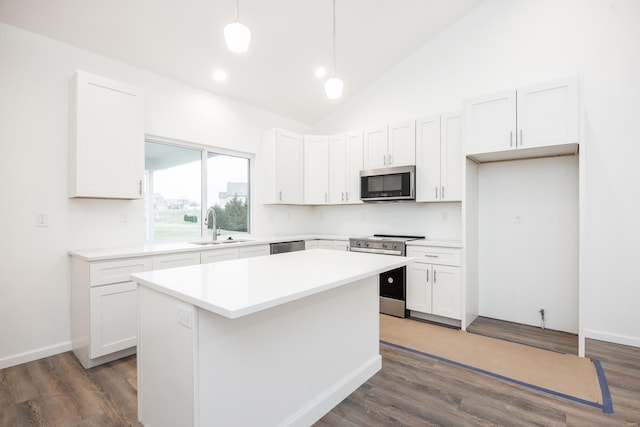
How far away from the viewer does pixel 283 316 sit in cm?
174

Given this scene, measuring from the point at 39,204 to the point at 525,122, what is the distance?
443 centimetres

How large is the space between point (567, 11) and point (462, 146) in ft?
5.44

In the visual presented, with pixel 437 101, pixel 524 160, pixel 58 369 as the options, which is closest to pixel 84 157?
pixel 58 369

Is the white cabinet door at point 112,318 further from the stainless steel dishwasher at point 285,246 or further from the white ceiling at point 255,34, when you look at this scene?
the white ceiling at point 255,34

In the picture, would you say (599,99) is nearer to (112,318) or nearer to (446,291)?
(446,291)

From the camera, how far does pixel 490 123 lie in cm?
318

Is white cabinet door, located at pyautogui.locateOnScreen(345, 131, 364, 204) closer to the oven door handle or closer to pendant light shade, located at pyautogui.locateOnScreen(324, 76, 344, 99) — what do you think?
the oven door handle

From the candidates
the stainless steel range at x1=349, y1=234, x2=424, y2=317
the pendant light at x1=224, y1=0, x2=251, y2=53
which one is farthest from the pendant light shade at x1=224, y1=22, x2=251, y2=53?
the stainless steel range at x1=349, y1=234, x2=424, y2=317

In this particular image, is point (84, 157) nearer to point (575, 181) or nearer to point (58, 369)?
point (58, 369)

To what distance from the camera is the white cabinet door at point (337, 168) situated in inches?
183

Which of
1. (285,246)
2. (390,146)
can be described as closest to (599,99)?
(390,146)

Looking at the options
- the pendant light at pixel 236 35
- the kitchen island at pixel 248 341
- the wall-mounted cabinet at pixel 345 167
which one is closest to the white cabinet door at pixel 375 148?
the wall-mounted cabinet at pixel 345 167

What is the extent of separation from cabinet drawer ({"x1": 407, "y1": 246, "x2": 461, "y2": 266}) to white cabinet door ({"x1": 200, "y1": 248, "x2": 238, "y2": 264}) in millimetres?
2026

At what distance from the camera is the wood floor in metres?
1.91
